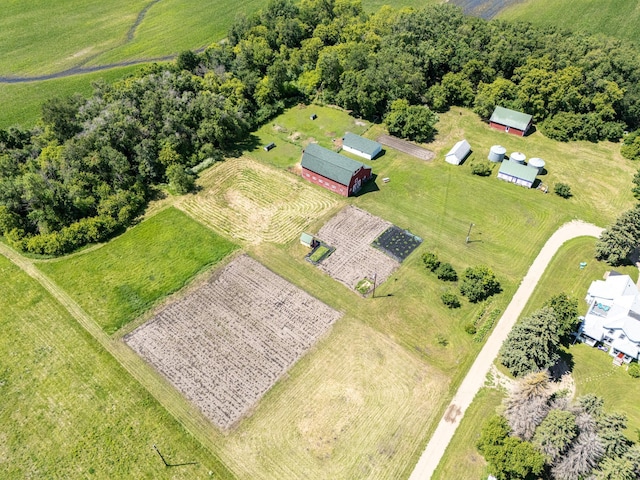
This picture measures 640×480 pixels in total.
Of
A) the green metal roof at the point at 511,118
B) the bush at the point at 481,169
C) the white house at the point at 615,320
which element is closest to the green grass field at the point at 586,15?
the green metal roof at the point at 511,118

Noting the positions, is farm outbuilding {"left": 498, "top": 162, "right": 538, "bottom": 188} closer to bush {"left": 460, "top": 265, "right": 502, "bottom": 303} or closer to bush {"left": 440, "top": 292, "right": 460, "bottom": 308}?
bush {"left": 460, "top": 265, "right": 502, "bottom": 303}

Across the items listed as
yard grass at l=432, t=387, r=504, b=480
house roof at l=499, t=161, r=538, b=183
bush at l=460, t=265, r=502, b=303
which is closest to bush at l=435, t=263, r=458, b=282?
bush at l=460, t=265, r=502, b=303

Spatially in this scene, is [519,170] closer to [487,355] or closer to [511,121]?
[511,121]

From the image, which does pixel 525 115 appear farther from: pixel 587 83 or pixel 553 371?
pixel 553 371

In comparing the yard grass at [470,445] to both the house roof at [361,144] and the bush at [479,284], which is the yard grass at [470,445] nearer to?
the bush at [479,284]

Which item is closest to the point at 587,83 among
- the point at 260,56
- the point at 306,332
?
the point at 260,56

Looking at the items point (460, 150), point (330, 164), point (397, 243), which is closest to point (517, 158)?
point (460, 150)
